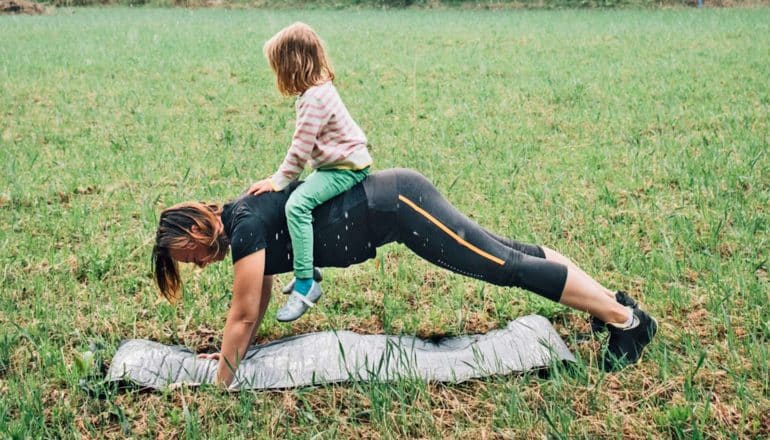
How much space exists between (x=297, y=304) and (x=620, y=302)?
1475 millimetres

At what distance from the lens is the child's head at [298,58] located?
3.22 metres

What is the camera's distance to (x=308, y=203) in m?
3.22

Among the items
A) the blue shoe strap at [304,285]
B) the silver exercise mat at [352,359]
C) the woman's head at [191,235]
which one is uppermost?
the woman's head at [191,235]

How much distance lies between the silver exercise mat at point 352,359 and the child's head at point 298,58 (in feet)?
3.71

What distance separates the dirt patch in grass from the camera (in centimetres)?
2708

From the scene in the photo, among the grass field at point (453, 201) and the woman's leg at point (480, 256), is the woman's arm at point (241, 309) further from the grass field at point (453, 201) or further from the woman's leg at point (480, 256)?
the woman's leg at point (480, 256)

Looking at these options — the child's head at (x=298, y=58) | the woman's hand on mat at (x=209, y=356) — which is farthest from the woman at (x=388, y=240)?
the child's head at (x=298, y=58)

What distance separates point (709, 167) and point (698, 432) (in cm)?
A: 391

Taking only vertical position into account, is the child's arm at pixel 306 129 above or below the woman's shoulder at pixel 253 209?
above

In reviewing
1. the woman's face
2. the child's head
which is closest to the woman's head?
the woman's face

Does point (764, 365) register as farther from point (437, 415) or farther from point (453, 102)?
point (453, 102)

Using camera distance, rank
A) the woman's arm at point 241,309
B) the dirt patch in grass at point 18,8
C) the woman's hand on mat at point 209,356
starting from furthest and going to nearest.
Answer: the dirt patch in grass at point 18,8 → the woman's hand on mat at point 209,356 → the woman's arm at point 241,309

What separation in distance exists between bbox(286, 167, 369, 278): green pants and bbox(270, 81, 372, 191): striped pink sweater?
0.16 ft

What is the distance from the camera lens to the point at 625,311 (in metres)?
3.32
